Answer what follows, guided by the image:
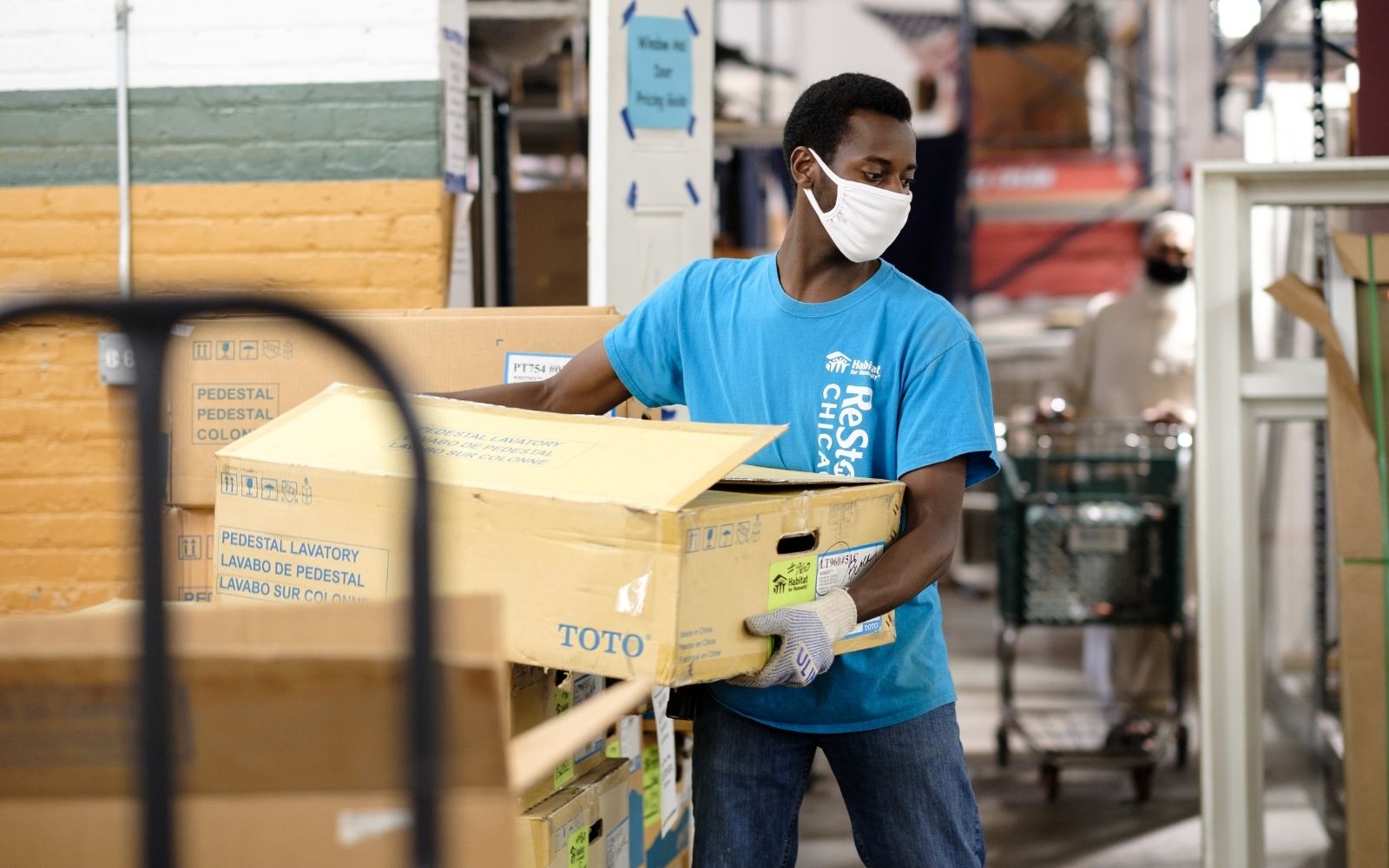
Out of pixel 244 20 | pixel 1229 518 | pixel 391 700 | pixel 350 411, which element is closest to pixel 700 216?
pixel 244 20

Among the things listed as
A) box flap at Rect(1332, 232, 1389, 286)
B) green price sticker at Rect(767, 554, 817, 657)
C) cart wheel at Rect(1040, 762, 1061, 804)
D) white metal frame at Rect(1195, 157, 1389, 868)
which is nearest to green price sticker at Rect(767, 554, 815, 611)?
green price sticker at Rect(767, 554, 817, 657)

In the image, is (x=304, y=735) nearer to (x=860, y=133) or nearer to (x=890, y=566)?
(x=890, y=566)

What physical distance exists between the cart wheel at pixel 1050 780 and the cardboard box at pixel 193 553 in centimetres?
319

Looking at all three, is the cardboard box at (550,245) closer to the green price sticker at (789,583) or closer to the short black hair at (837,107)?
the short black hair at (837,107)

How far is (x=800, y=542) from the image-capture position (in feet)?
6.75

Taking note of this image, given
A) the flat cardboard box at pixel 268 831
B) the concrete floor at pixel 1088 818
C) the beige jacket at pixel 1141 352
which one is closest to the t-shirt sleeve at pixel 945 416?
the flat cardboard box at pixel 268 831

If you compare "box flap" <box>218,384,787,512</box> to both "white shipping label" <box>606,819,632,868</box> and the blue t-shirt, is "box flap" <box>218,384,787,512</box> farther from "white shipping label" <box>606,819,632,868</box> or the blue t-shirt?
"white shipping label" <box>606,819,632,868</box>

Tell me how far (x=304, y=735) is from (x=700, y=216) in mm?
Result: 3113

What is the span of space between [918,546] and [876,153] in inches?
24.9

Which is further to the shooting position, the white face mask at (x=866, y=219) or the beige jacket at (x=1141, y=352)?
the beige jacket at (x=1141, y=352)

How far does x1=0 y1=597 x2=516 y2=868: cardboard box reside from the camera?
1152 millimetres

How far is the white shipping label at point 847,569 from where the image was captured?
206cm

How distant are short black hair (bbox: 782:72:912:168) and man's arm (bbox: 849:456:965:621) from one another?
1.84 feet

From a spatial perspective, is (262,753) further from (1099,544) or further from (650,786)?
(1099,544)
